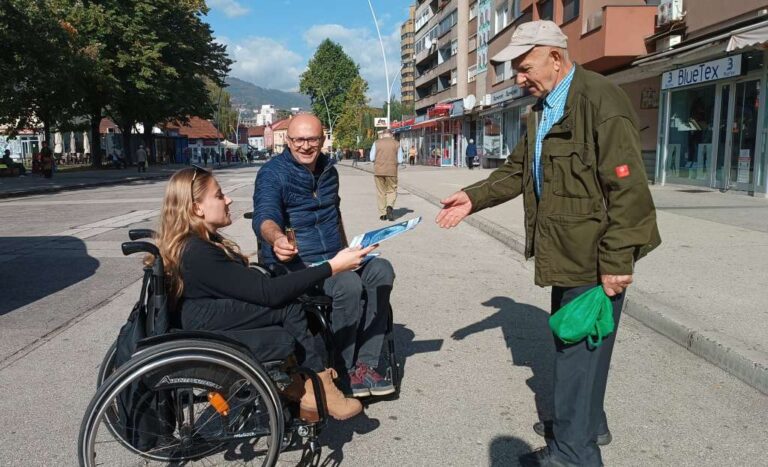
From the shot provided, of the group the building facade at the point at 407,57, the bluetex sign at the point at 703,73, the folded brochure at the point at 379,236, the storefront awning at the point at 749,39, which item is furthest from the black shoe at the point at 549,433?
the building facade at the point at 407,57

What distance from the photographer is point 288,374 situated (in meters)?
2.83

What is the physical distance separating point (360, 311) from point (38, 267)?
5.96m

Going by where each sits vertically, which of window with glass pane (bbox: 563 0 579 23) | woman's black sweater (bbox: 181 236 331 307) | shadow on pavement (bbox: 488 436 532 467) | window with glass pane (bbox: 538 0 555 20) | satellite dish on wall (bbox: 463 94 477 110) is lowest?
shadow on pavement (bbox: 488 436 532 467)

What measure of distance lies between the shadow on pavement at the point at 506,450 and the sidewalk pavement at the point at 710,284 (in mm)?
1766

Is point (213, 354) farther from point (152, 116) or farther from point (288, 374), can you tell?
point (152, 116)

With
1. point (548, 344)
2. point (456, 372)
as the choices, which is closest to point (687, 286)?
point (548, 344)

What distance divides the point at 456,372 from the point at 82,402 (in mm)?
2338

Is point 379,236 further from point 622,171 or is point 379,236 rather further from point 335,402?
point 622,171

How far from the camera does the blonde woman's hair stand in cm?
267

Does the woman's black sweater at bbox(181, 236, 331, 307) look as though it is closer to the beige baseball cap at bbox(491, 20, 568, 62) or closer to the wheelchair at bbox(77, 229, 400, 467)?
the wheelchair at bbox(77, 229, 400, 467)

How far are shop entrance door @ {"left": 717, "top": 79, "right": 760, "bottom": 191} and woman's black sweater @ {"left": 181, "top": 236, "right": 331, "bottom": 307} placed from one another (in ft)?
47.2

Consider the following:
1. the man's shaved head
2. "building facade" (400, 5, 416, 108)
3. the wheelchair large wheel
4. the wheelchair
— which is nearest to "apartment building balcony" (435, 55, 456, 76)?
the man's shaved head

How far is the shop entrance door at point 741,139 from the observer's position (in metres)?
14.0

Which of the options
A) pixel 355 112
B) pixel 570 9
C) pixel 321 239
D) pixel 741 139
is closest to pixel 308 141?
pixel 321 239
